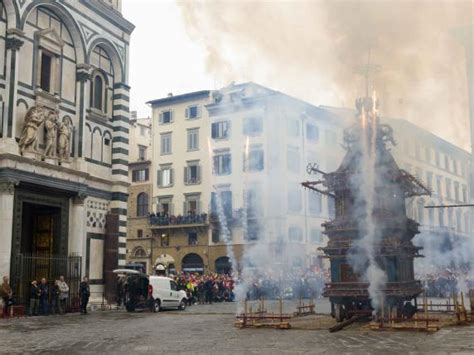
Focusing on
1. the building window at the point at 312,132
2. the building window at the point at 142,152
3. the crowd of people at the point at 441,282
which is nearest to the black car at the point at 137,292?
the building window at the point at 312,132

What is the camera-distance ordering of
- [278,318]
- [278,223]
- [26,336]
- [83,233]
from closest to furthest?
[26,336] < [278,318] < [83,233] < [278,223]

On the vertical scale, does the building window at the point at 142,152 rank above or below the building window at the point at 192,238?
above

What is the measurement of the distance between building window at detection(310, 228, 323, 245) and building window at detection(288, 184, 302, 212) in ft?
9.07

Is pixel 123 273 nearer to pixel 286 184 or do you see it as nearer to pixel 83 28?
pixel 83 28

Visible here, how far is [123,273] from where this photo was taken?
29.9 metres

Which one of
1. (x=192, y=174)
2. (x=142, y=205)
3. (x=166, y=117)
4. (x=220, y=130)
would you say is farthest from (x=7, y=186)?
(x=142, y=205)

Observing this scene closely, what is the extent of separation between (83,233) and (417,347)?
746 inches

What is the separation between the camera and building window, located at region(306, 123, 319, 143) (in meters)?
37.4

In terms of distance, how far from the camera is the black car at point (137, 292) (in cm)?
2806

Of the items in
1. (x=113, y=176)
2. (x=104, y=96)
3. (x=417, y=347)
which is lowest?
(x=417, y=347)

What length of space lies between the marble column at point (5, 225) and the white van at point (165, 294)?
6878 mm

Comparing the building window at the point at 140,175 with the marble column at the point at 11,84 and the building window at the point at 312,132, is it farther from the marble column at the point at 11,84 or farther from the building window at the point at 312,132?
the marble column at the point at 11,84

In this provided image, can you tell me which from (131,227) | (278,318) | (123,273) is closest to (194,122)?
(131,227)

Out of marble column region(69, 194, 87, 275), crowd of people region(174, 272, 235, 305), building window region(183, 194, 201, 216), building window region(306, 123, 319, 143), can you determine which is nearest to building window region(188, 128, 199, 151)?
building window region(183, 194, 201, 216)
